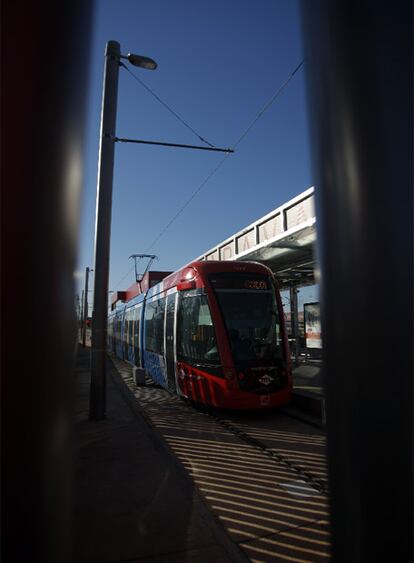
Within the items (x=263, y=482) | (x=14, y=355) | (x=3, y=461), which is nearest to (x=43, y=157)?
(x=14, y=355)

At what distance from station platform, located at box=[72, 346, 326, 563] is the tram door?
3120 mm

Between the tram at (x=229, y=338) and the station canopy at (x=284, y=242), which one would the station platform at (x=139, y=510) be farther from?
the station canopy at (x=284, y=242)

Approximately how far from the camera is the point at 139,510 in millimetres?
4031

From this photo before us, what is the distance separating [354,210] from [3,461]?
2.11 ft

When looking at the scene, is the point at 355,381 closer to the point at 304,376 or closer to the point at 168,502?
the point at 168,502

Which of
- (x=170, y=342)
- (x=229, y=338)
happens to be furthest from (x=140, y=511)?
(x=170, y=342)

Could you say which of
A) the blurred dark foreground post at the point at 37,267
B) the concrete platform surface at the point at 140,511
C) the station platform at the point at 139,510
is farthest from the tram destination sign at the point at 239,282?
the blurred dark foreground post at the point at 37,267

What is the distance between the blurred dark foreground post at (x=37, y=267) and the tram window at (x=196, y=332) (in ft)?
24.7

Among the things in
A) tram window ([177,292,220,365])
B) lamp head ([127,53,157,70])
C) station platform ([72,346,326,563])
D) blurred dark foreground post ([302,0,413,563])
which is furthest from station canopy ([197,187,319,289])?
blurred dark foreground post ([302,0,413,563])

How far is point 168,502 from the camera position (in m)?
4.19

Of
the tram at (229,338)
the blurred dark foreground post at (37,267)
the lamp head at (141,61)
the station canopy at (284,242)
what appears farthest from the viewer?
the station canopy at (284,242)

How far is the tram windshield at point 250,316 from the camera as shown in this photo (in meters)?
8.20

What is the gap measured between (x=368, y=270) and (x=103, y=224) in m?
8.41

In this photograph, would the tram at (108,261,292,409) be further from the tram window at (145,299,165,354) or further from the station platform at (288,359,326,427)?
the tram window at (145,299,165,354)
